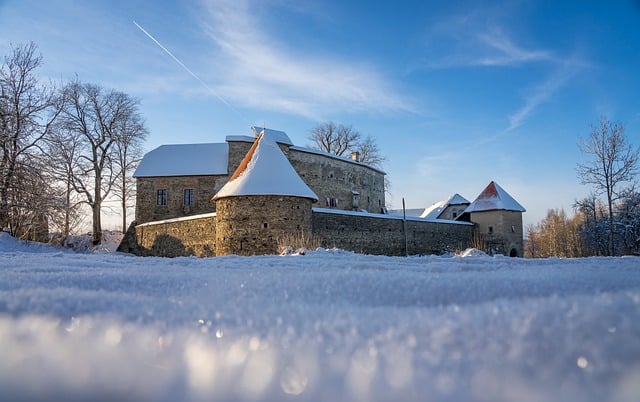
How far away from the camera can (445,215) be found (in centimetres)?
3456

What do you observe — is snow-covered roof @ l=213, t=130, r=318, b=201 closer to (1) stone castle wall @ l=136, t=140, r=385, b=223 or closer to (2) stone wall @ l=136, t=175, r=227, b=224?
(1) stone castle wall @ l=136, t=140, r=385, b=223

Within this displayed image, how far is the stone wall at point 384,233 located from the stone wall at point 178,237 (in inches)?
180

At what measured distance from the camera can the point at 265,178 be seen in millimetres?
14734

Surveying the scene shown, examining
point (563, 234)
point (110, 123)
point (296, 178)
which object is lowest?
point (563, 234)

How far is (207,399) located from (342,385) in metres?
0.18

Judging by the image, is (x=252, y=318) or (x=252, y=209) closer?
(x=252, y=318)

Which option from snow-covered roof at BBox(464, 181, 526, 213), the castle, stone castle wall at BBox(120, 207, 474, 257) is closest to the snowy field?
the castle

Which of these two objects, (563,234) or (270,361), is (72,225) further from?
(563,234)

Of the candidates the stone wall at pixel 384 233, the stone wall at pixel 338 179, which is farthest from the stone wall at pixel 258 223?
the stone wall at pixel 338 179

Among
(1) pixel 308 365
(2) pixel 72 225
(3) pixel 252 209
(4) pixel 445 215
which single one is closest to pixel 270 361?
(1) pixel 308 365

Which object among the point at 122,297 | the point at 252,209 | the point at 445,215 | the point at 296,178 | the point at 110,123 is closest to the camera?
the point at 122,297

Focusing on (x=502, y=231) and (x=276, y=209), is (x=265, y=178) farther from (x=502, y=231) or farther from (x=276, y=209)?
(x=502, y=231)

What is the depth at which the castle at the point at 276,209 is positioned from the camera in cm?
1438

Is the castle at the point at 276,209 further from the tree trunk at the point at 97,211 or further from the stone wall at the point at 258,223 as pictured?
the tree trunk at the point at 97,211
